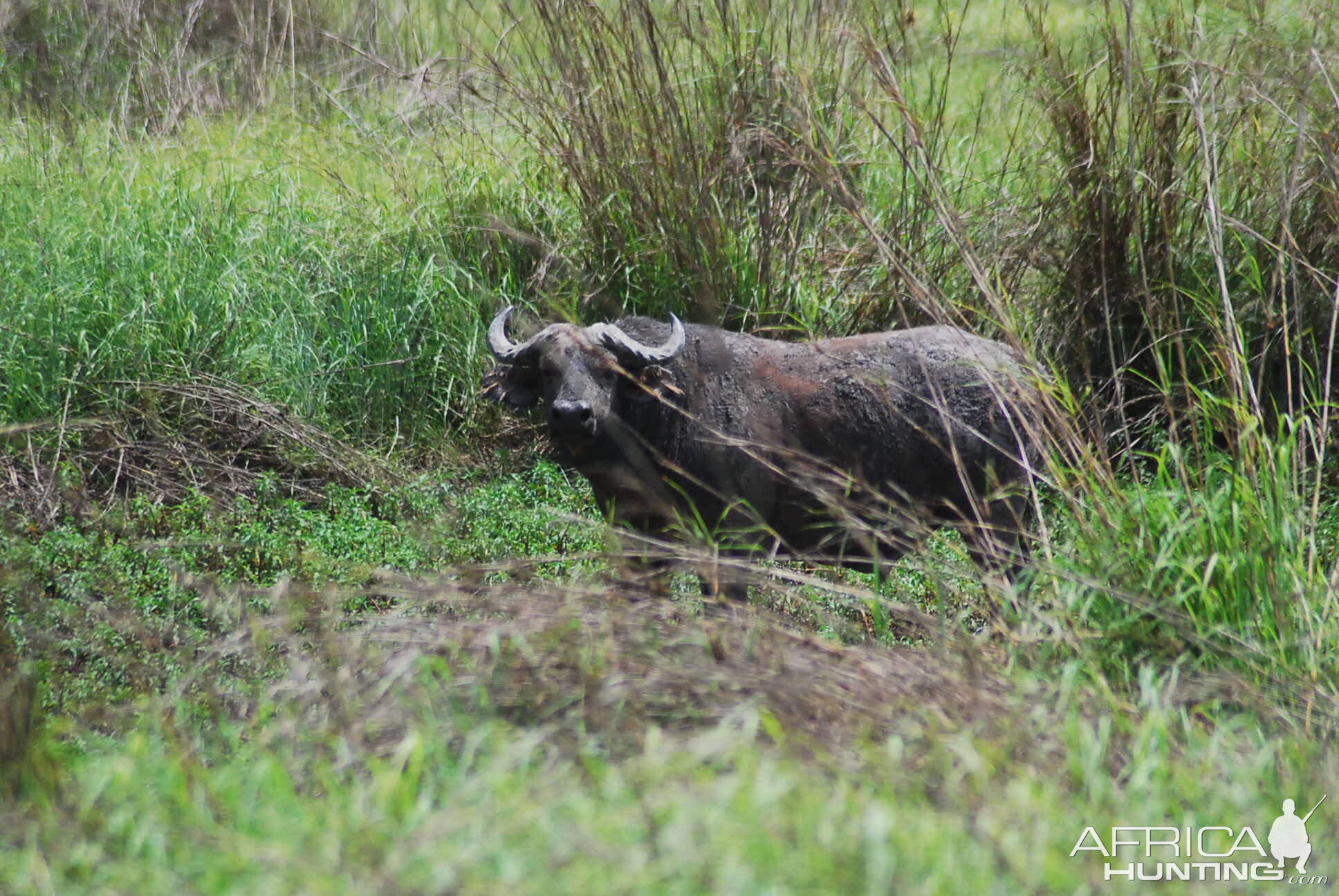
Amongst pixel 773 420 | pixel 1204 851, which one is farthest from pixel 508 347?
pixel 1204 851

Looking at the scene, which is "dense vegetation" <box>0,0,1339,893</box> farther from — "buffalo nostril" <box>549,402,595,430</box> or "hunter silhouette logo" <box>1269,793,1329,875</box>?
"buffalo nostril" <box>549,402,595,430</box>

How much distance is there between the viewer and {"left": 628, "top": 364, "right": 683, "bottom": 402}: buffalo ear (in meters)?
4.52

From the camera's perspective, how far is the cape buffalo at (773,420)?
→ 4.54m

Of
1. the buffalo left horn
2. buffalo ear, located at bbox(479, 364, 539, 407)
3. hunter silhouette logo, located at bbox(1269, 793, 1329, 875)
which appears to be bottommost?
hunter silhouette logo, located at bbox(1269, 793, 1329, 875)

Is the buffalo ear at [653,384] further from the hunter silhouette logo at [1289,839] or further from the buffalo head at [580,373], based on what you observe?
the hunter silhouette logo at [1289,839]

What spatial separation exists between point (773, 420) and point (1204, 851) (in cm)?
251

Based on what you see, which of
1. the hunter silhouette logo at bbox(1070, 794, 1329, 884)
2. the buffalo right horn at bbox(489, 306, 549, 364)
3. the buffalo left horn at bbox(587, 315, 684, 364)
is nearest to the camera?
the hunter silhouette logo at bbox(1070, 794, 1329, 884)

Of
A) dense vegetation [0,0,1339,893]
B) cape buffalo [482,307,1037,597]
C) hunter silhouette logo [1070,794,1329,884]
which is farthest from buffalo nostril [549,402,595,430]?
hunter silhouette logo [1070,794,1329,884]

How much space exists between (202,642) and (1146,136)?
174 inches

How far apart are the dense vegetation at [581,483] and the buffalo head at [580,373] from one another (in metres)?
0.65

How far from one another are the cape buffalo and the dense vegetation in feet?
0.91

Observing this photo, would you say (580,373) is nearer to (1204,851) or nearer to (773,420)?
(773,420)

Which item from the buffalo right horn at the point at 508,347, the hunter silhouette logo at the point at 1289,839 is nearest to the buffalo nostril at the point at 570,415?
the buffalo right horn at the point at 508,347

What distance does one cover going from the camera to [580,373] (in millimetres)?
4418
